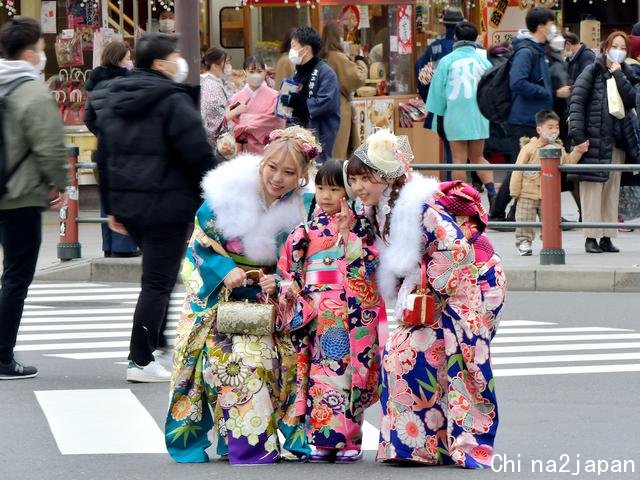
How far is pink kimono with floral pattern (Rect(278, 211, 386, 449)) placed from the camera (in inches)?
266

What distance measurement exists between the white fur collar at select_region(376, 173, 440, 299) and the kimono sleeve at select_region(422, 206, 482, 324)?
5 cm

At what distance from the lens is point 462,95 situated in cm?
1667

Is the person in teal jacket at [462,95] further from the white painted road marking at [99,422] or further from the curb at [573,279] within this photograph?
the white painted road marking at [99,422]

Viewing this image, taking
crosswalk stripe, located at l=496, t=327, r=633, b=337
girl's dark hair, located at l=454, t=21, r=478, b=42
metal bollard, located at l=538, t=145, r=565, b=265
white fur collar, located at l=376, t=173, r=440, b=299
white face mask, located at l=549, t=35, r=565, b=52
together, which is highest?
girl's dark hair, located at l=454, t=21, r=478, b=42

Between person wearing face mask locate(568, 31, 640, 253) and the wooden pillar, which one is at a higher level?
the wooden pillar

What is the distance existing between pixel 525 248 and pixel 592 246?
618 mm

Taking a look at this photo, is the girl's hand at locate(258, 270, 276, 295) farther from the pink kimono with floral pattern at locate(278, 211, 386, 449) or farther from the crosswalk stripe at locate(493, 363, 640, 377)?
the crosswalk stripe at locate(493, 363, 640, 377)

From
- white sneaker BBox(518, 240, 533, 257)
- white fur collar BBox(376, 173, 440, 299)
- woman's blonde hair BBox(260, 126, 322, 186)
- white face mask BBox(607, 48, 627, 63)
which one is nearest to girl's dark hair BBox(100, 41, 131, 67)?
white sneaker BBox(518, 240, 533, 257)

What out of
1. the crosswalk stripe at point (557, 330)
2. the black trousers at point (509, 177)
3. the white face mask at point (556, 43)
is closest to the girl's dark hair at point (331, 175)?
the crosswalk stripe at point (557, 330)

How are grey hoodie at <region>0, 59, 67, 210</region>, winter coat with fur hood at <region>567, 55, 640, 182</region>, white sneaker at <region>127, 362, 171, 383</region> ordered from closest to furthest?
grey hoodie at <region>0, 59, 67, 210</region> → white sneaker at <region>127, 362, 171, 383</region> → winter coat with fur hood at <region>567, 55, 640, 182</region>

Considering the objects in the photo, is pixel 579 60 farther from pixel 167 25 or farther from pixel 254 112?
pixel 167 25

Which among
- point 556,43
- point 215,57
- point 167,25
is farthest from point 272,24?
point 556,43

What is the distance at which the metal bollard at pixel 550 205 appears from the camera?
13.0 metres

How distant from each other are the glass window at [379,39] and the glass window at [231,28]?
113cm
